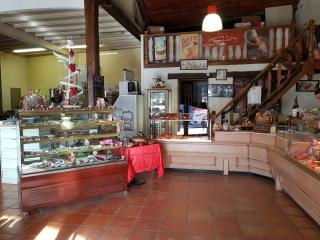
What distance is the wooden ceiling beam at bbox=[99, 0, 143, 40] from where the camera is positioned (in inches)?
240

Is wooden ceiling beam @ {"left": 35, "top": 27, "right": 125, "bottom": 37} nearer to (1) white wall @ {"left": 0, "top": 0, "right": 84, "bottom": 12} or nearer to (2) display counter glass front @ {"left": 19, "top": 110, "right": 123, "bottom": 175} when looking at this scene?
(1) white wall @ {"left": 0, "top": 0, "right": 84, "bottom": 12}

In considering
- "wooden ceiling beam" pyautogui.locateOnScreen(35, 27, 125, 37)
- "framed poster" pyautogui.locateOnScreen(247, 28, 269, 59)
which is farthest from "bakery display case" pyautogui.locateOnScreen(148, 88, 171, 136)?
"framed poster" pyautogui.locateOnScreen(247, 28, 269, 59)

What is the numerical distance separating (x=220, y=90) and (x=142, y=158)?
4429mm

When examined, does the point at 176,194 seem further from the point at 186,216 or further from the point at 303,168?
the point at 303,168

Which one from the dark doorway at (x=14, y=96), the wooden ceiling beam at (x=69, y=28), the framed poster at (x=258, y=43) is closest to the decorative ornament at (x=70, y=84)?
the wooden ceiling beam at (x=69, y=28)

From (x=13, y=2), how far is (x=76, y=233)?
5421 mm

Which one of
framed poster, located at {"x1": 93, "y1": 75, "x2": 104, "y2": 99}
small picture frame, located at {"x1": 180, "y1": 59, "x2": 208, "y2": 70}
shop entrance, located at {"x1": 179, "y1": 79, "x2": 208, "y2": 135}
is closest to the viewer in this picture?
framed poster, located at {"x1": 93, "y1": 75, "x2": 104, "y2": 99}

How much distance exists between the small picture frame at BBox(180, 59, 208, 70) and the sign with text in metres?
0.54

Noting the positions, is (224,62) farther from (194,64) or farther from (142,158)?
(142,158)

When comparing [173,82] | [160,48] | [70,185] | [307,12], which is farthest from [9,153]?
[307,12]

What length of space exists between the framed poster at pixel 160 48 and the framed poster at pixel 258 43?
103 inches

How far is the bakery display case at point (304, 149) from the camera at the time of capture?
11.1 feet

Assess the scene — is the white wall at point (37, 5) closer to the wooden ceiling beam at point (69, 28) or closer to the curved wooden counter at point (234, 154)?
the wooden ceiling beam at point (69, 28)

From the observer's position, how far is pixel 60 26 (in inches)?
303
